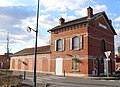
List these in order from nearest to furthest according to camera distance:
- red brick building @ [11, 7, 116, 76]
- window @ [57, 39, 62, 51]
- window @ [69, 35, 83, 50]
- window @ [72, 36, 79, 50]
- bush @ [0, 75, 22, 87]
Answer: bush @ [0, 75, 22, 87] < red brick building @ [11, 7, 116, 76] < window @ [69, 35, 83, 50] < window @ [72, 36, 79, 50] < window @ [57, 39, 62, 51]

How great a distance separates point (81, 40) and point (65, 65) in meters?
5.09

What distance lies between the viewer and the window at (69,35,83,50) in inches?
1259

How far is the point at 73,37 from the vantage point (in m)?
33.3

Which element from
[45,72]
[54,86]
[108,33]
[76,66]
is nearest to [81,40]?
[76,66]

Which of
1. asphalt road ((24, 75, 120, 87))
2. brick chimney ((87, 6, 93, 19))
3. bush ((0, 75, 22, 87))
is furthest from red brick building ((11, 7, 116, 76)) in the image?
bush ((0, 75, 22, 87))

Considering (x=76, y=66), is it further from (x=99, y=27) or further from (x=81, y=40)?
(x=99, y=27)

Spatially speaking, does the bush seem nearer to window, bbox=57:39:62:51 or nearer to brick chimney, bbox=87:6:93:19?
brick chimney, bbox=87:6:93:19

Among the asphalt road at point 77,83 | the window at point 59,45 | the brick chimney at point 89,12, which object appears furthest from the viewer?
the window at point 59,45

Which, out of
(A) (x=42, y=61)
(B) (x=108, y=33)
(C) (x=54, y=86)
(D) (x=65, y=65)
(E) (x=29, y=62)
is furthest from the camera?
(E) (x=29, y=62)

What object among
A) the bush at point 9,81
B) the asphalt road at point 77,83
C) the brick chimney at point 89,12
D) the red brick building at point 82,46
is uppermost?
the brick chimney at point 89,12

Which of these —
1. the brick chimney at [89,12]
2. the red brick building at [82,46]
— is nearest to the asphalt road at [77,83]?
the red brick building at [82,46]

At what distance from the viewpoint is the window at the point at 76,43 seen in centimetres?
3199

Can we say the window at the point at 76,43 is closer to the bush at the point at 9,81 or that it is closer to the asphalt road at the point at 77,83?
the asphalt road at the point at 77,83

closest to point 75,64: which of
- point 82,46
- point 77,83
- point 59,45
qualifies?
point 82,46
